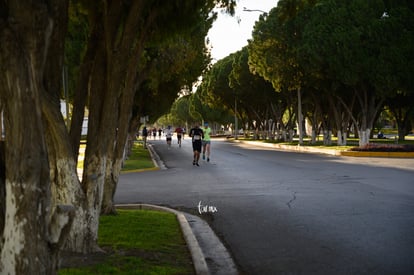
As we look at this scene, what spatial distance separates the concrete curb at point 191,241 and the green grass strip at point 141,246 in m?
0.07

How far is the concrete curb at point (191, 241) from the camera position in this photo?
5586 millimetres

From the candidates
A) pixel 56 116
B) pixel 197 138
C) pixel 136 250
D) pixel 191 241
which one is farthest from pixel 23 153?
pixel 197 138

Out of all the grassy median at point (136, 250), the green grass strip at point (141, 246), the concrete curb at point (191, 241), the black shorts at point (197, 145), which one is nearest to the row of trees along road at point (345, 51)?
the black shorts at point (197, 145)

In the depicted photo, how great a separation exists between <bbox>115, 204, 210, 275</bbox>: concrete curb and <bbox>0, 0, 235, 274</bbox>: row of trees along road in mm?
1139

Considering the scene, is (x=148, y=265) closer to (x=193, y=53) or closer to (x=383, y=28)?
(x=193, y=53)

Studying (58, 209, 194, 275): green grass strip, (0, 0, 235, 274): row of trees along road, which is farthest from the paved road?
(0, 0, 235, 274): row of trees along road

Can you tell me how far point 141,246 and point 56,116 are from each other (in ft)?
7.26

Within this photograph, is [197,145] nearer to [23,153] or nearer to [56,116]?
[56,116]

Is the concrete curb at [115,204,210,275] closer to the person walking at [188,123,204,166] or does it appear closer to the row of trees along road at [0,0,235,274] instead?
the row of trees along road at [0,0,235,274]

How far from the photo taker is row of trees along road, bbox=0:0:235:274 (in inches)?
156

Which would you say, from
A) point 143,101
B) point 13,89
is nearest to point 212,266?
point 13,89

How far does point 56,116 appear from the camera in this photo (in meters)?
5.04

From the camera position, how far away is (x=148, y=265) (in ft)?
18.4

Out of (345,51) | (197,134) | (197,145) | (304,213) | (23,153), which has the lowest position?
(304,213)
